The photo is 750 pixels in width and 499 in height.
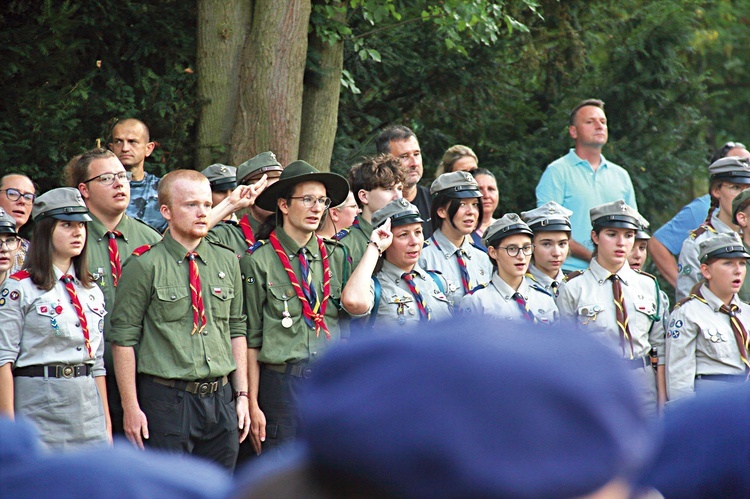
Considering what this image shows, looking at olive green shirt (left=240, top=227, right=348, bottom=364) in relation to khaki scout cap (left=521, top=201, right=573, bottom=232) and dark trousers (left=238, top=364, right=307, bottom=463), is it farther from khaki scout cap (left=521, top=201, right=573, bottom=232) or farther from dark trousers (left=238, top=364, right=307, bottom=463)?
khaki scout cap (left=521, top=201, right=573, bottom=232)

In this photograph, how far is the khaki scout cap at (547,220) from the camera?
7.53 m

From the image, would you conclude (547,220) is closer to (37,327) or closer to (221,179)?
(221,179)

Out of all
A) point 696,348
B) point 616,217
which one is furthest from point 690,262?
point 696,348

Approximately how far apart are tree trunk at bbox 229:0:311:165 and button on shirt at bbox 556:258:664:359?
2753 millimetres

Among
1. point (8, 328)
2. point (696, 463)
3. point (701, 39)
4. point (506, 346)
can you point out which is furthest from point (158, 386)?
point (701, 39)

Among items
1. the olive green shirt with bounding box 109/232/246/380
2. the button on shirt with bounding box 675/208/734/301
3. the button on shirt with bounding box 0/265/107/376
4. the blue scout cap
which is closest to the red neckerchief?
the olive green shirt with bounding box 109/232/246/380

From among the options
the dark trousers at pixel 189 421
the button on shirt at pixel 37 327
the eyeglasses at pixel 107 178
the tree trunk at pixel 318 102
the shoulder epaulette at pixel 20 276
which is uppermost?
the tree trunk at pixel 318 102

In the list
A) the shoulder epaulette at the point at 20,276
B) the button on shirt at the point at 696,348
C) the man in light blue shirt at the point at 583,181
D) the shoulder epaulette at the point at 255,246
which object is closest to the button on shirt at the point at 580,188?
the man in light blue shirt at the point at 583,181

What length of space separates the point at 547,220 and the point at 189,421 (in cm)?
318

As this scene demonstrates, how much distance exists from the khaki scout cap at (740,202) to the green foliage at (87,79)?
464 centimetres

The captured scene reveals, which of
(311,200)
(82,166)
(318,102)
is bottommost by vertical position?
(311,200)

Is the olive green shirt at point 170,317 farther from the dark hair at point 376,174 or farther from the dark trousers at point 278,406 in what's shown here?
the dark hair at point 376,174

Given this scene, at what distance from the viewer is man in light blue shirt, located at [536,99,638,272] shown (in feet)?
28.5

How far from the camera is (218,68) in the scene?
873 centimetres
